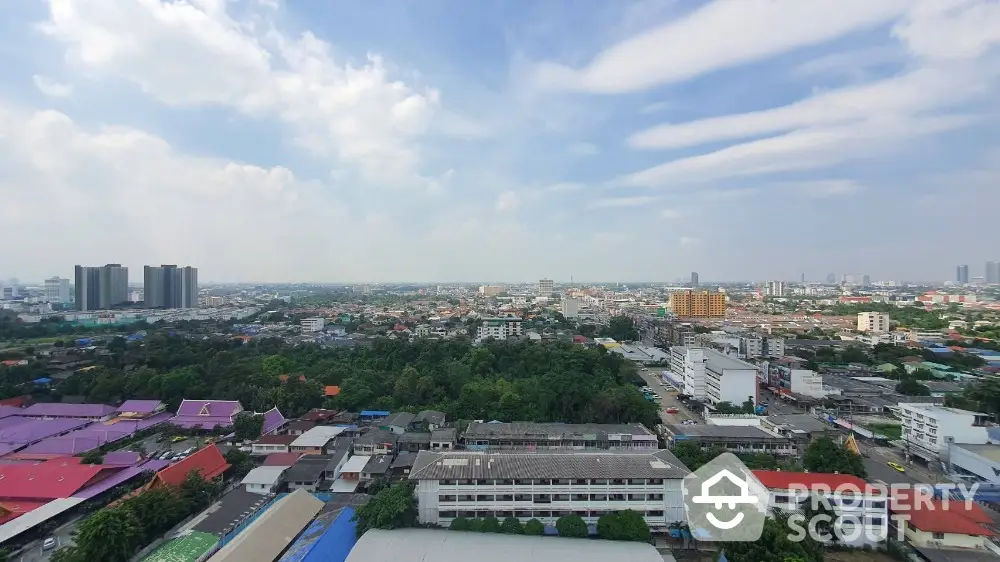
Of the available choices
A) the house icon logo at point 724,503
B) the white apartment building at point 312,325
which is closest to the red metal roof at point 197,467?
the house icon logo at point 724,503

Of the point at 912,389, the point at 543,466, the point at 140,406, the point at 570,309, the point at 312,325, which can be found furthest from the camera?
the point at 570,309

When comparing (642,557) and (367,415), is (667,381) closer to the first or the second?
(367,415)

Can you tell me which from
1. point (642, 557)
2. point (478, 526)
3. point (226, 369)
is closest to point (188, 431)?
point (226, 369)

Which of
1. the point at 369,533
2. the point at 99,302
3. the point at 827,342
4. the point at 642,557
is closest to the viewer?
the point at 642,557

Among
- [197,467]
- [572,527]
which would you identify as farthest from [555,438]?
[197,467]

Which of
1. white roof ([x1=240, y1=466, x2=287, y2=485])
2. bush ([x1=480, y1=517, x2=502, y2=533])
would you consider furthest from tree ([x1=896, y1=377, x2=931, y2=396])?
white roof ([x1=240, y1=466, x2=287, y2=485])

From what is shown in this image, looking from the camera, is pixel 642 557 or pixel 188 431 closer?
pixel 642 557

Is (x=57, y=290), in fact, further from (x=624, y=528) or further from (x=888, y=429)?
(x=888, y=429)

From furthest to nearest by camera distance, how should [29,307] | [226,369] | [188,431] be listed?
[29,307], [226,369], [188,431]
